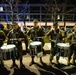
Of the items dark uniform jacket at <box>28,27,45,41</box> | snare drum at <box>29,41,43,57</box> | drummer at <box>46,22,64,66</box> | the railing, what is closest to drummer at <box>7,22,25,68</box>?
snare drum at <box>29,41,43,57</box>

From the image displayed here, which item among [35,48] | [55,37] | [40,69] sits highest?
[55,37]

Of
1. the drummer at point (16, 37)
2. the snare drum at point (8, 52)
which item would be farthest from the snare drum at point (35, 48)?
the snare drum at point (8, 52)

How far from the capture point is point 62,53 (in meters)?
8.10

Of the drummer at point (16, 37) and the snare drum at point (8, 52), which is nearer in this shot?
the snare drum at point (8, 52)

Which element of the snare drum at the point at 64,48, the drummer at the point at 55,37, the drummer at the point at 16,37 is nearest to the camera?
the snare drum at the point at 64,48

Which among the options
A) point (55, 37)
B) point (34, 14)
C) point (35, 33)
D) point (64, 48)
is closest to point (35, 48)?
point (35, 33)

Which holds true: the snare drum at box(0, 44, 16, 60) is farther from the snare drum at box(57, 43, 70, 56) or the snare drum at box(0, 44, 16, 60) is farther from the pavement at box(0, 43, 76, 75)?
the snare drum at box(57, 43, 70, 56)

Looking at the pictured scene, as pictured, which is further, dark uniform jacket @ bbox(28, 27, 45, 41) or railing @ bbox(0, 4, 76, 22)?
railing @ bbox(0, 4, 76, 22)

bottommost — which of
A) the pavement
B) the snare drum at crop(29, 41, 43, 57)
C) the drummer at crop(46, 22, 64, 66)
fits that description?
the pavement

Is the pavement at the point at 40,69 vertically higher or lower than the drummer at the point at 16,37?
lower

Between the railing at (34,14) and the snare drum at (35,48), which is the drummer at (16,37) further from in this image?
the railing at (34,14)

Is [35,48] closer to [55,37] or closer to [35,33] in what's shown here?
[35,33]

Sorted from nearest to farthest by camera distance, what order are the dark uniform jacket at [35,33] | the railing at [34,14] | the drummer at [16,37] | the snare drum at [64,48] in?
the snare drum at [64,48]
the drummer at [16,37]
the dark uniform jacket at [35,33]
the railing at [34,14]

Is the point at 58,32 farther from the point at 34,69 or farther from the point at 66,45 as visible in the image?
the point at 34,69
